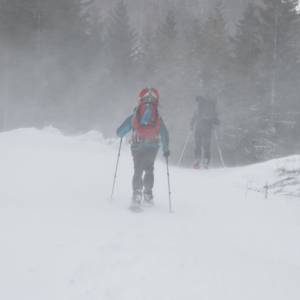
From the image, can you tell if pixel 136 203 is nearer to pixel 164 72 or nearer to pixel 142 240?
pixel 142 240

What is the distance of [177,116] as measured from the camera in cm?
2603

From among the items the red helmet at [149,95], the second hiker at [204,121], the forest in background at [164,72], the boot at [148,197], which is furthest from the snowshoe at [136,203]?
the forest in background at [164,72]

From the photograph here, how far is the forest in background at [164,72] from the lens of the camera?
23.7 m

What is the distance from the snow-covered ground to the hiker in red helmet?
0.71 m

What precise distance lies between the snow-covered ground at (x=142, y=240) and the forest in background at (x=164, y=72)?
1299cm

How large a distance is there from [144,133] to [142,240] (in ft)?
8.49

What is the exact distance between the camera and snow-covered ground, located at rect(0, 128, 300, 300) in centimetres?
445

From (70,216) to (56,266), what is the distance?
2.02 metres

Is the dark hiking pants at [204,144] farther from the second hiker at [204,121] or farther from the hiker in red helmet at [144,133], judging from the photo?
the hiker in red helmet at [144,133]

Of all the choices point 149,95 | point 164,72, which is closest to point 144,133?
point 149,95

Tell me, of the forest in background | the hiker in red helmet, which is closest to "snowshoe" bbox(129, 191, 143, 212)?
the hiker in red helmet

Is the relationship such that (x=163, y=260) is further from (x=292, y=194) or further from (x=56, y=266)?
(x=292, y=194)

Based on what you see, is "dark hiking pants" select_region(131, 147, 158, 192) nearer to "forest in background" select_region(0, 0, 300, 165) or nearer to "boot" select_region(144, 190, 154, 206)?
"boot" select_region(144, 190, 154, 206)

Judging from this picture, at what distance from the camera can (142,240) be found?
5789 mm
